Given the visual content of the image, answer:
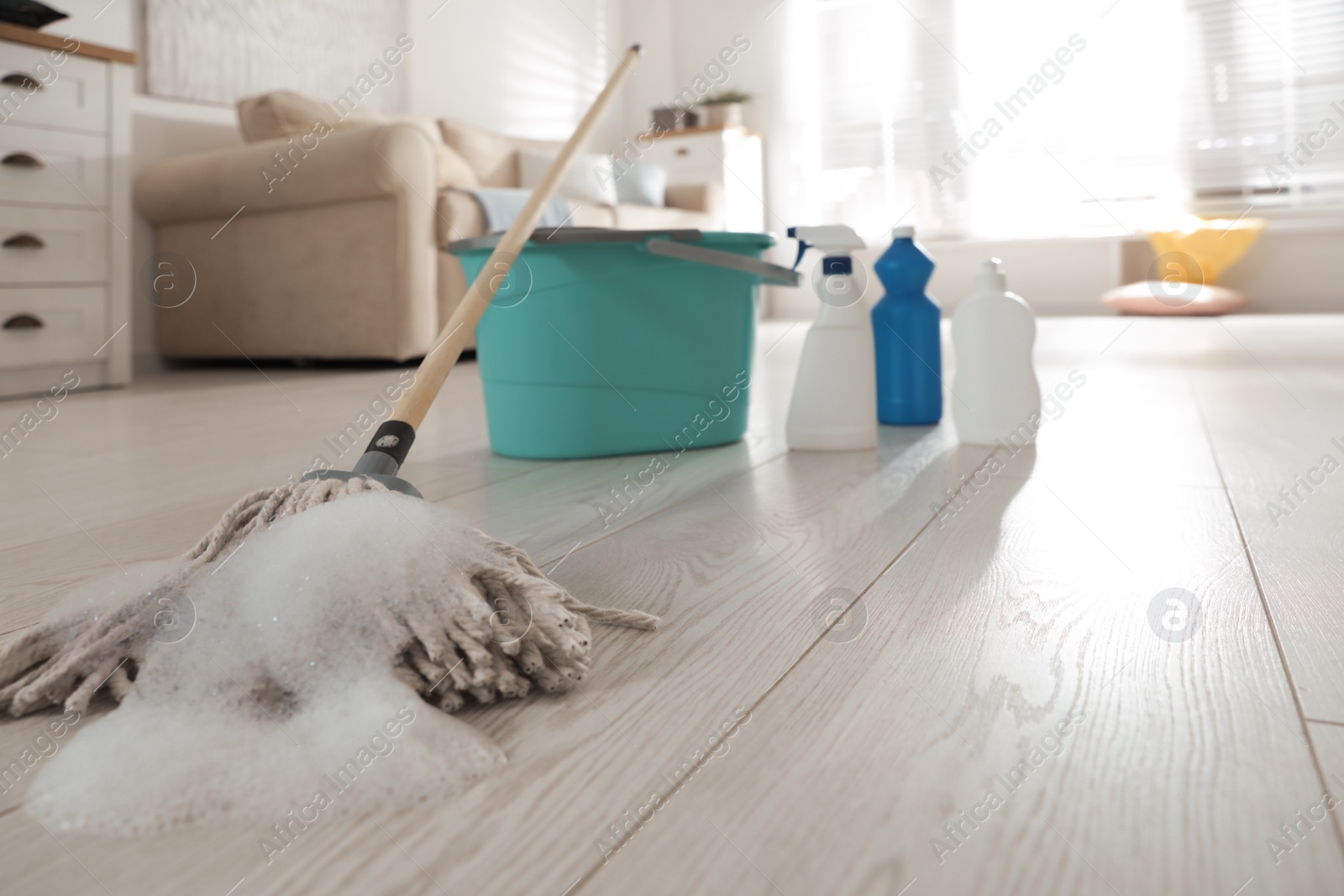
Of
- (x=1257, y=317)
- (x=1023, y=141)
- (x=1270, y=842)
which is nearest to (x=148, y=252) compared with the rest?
(x=1270, y=842)

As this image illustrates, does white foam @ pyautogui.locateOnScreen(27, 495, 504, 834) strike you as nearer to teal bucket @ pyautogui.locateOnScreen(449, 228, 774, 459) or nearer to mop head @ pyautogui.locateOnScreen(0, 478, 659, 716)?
mop head @ pyautogui.locateOnScreen(0, 478, 659, 716)

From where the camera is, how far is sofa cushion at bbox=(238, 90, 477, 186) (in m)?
2.58

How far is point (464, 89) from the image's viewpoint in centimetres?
375

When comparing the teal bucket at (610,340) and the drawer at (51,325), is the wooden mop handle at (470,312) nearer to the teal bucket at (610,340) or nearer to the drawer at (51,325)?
the teal bucket at (610,340)

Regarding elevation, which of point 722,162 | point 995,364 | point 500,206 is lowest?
point 995,364

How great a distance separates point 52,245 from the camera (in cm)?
196

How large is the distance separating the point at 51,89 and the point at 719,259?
1546 millimetres

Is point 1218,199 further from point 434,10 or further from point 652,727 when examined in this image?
point 652,727

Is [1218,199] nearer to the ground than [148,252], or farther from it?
farther from it

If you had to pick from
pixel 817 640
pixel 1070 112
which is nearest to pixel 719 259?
pixel 817 640

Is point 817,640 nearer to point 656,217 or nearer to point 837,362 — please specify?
point 837,362

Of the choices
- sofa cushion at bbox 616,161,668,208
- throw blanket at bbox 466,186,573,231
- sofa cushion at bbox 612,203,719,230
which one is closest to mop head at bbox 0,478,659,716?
throw blanket at bbox 466,186,573,231

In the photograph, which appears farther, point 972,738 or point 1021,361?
point 1021,361

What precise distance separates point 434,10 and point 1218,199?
323 centimetres
